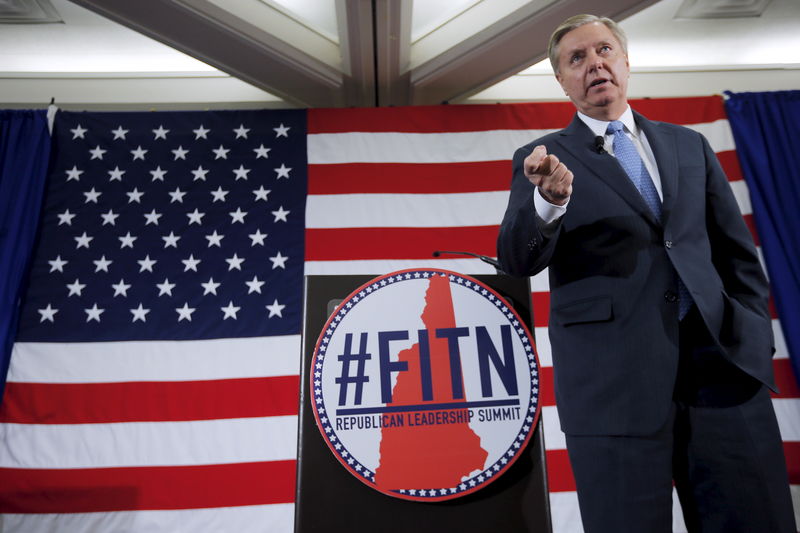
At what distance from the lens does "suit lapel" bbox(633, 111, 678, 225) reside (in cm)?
85

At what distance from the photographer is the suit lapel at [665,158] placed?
85 centimetres

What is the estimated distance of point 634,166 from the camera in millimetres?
915

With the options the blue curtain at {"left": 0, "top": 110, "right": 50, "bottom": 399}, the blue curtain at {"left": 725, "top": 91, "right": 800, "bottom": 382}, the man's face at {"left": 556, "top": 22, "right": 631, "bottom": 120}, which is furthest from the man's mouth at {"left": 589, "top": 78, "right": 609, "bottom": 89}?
the blue curtain at {"left": 0, "top": 110, "right": 50, "bottom": 399}

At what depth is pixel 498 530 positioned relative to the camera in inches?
37.4

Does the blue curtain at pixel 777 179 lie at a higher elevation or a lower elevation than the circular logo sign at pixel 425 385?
higher

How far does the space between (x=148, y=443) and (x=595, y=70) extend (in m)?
2.39

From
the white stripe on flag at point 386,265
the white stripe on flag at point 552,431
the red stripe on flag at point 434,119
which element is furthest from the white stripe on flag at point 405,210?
the white stripe on flag at point 552,431

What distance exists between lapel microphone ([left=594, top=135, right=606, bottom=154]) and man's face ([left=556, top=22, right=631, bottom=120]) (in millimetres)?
83

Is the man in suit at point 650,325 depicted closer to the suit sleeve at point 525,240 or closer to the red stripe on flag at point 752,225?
the suit sleeve at point 525,240

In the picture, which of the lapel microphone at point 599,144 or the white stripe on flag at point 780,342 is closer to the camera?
the lapel microphone at point 599,144

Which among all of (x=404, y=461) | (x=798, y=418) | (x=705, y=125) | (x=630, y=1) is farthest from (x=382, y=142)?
(x=798, y=418)

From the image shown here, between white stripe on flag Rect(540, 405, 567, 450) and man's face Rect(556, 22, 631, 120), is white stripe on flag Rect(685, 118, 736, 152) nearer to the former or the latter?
white stripe on flag Rect(540, 405, 567, 450)

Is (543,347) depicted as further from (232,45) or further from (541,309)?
(232,45)

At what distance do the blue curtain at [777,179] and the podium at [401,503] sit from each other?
7.28ft
